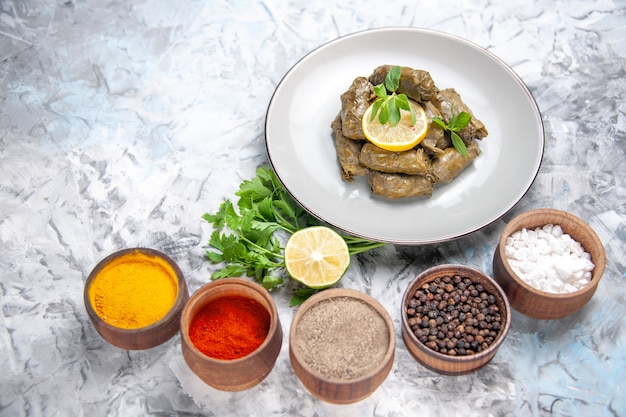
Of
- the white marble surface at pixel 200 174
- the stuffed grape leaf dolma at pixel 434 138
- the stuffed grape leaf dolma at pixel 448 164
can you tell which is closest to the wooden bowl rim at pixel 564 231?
the white marble surface at pixel 200 174

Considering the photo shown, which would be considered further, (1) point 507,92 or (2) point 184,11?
(2) point 184,11

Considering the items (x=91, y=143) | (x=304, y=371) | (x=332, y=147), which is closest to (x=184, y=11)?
(x=91, y=143)

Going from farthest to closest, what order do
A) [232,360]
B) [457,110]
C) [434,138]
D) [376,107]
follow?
[457,110], [434,138], [376,107], [232,360]

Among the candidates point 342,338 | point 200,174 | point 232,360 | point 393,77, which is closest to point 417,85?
point 393,77

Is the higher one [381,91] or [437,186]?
[381,91]

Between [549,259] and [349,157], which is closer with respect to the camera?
[549,259]

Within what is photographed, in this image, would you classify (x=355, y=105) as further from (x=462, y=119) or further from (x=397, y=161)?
(x=462, y=119)

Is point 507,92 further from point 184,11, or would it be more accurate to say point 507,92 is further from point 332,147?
point 184,11

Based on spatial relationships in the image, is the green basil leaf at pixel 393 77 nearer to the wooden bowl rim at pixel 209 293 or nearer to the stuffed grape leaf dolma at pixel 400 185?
the stuffed grape leaf dolma at pixel 400 185
